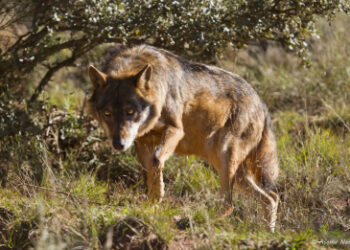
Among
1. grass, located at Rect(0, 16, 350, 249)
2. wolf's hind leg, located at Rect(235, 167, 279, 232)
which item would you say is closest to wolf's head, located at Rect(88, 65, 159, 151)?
grass, located at Rect(0, 16, 350, 249)

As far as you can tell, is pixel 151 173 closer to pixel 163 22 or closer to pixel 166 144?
pixel 166 144

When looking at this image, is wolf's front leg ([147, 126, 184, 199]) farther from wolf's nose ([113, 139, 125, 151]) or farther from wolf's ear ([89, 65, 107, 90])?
wolf's ear ([89, 65, 107, 90])

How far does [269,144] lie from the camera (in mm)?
6457

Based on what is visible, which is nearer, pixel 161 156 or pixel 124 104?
pixel 124 104

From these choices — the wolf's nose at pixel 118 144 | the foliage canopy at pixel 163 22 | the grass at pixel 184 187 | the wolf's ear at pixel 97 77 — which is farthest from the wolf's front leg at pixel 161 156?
the foliage canopy at pixel 163 22

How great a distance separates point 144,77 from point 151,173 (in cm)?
123

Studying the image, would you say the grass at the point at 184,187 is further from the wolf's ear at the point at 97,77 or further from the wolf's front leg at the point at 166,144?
the wolf's ear at the point at 97,77

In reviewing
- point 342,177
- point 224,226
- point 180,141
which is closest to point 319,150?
point 342,177

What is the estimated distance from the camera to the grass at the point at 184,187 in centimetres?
438

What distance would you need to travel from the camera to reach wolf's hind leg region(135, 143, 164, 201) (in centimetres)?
564

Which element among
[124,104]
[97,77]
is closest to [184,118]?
[124,104]

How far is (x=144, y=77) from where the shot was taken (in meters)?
5.45

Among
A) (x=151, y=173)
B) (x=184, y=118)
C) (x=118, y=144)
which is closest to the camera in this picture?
(x=118, y=144)

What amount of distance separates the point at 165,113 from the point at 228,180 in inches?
49.3
